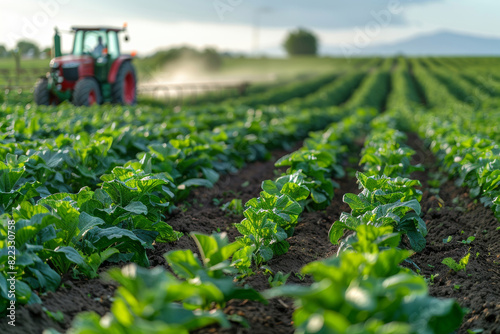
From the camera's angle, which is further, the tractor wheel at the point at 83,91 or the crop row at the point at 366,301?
the tractor wheel at the point at 83,91

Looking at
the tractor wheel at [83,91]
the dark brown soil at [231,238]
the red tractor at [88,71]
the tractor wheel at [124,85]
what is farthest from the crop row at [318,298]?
the tractor wheel at [124,85]

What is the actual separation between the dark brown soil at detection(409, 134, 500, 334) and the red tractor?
29.6 ft

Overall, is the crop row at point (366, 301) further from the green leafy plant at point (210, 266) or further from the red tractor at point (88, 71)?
the red tractor at point (88, 71)

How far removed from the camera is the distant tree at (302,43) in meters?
99.4

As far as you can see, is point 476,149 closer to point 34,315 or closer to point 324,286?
point 324,286

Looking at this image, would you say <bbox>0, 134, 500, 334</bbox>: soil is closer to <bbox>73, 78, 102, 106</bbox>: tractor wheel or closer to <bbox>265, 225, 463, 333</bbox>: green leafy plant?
<bbox>265, 225, 463, 333</bbox>: green leafy plant

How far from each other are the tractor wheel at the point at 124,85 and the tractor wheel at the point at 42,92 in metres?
1.77

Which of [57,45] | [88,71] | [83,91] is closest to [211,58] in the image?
[88,71]

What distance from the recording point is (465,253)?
384cm

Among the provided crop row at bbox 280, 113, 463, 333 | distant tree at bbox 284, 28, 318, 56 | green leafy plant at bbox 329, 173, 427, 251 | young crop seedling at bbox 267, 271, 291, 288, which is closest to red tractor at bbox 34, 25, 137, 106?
green leafy plant at bbox 329, 173, 427, 251

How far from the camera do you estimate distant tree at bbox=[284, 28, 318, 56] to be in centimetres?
9938

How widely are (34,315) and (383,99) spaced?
94.9ft

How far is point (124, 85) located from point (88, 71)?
70.0 inches

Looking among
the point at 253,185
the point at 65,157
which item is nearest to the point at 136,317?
the point at 65,157
